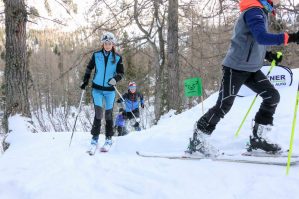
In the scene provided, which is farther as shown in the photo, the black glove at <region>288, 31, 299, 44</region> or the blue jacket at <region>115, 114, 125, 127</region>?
the blue jacket at <region>115, 114, 125, 127</region>

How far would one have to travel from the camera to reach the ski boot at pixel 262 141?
4039 mm

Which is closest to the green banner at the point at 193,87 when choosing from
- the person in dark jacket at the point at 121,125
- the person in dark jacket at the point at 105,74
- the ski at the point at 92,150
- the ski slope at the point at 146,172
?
the ski slope at the point at 146,172

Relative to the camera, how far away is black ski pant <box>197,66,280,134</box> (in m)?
3.95

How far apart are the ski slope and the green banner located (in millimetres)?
1320

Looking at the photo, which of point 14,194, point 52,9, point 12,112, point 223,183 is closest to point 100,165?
point 14,194

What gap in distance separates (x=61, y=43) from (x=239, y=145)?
66.6 metres

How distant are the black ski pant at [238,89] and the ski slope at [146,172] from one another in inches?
21.3

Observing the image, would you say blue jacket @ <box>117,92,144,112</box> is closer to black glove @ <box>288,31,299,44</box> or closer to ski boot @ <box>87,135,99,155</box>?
ski boot @ <box>87,135,99,155</box>

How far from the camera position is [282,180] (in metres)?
3.20

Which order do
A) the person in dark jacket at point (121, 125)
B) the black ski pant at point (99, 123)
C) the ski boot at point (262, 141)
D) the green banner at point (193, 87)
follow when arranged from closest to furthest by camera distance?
the ski boot at point (262, 141), the black ski pant at point (99, 123), the green banner at point (193, 87), the person in dark jacket at point (121, 125)

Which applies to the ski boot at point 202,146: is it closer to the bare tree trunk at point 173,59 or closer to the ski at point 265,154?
the ski at point 265,154

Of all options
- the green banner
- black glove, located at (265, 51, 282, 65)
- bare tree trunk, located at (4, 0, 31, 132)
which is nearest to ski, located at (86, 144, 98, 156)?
the green banner

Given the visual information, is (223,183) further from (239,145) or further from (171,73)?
(171,73)

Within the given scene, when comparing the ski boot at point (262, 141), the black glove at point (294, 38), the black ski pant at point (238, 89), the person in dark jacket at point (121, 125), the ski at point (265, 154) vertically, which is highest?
the black glove at point (294, 38)
